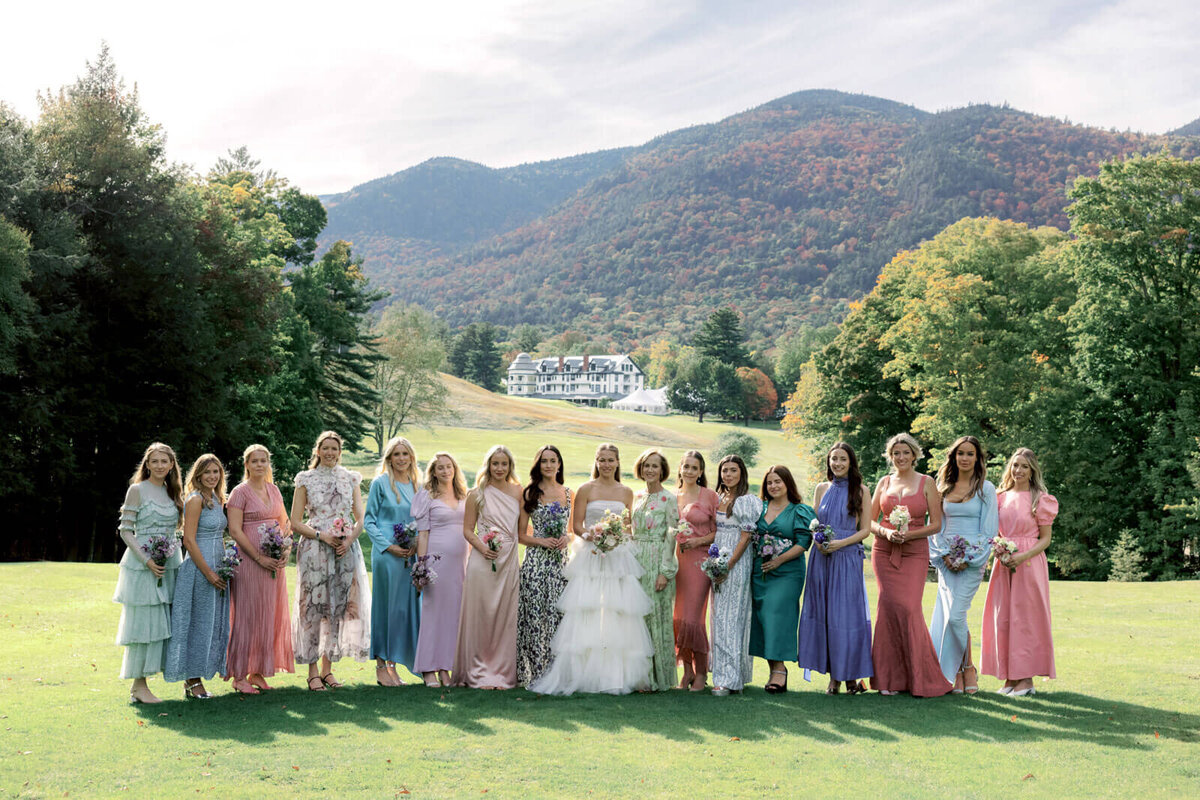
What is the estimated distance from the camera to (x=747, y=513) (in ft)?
32.0

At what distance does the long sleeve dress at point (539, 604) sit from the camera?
9.83 m

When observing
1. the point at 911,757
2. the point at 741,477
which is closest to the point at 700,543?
the point at 741,477

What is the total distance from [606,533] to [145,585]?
14.4ft

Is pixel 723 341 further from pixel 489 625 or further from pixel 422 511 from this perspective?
pixel 489 625

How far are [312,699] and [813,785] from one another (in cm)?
500

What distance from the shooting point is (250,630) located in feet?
31.3

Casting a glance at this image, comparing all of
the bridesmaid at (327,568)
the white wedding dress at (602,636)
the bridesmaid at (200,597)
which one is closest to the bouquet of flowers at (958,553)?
the white wedding dress at (602,636)

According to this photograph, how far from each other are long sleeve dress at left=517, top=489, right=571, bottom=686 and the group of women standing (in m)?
0.02

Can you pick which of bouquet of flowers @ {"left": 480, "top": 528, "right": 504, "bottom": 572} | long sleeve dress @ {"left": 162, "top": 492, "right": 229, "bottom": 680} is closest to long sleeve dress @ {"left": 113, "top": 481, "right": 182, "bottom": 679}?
long sleeve dress @ {"left": 162, "top": 492, "right": 229, "bottom": 680}

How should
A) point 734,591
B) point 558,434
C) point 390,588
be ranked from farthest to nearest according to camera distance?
point 558,434
point 390,588
point 734,591

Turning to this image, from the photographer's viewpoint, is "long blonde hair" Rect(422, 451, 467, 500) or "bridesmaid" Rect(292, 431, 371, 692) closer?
"bridesmaid" Rect(292, 431, 371, 692)

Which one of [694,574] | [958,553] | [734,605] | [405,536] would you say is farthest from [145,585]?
[958,553]

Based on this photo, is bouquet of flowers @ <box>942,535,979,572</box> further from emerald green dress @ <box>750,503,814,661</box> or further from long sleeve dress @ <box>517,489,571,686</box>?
long sleeve dress @ <box>517,489,571,686</box>

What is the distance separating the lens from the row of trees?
2905cm
